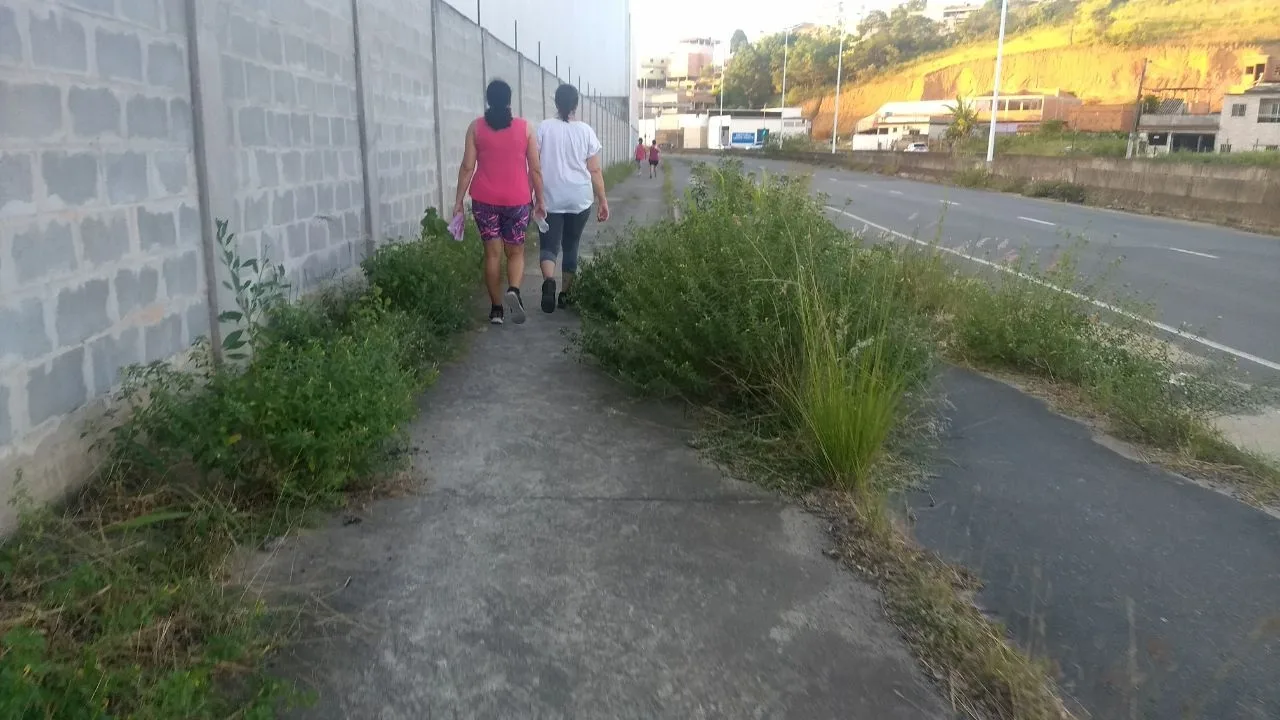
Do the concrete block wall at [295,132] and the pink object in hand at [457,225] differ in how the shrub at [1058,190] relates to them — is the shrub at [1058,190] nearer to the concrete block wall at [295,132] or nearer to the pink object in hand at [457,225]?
the pink object in hand at [457,225]

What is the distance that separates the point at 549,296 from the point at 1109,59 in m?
107

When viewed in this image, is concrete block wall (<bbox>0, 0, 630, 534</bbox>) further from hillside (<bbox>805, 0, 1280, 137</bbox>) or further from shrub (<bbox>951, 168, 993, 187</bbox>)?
hillside (<bbox>805, 0, 1280, 137</bbox>)

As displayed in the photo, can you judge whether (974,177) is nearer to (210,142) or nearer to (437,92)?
(437,92)

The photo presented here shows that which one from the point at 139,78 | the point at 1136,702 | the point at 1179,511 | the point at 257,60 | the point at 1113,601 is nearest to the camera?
the point at 1136,702

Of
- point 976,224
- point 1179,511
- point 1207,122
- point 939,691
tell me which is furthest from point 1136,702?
point 1207,122

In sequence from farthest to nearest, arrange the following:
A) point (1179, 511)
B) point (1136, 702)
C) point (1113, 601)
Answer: point (1179, 511)
point (1113, 601)
point (1136, 702)

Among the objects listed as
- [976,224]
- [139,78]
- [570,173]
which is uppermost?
[139,78]

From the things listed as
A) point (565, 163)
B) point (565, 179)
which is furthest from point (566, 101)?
point (565, 179)

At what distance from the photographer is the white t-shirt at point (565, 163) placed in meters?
7.63

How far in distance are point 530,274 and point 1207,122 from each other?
245 feet

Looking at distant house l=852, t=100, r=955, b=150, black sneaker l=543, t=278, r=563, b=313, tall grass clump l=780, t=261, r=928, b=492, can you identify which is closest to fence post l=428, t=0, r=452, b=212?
black sneaker l=543, t=278, r=563, b=313

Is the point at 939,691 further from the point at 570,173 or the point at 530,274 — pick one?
the point at 530,274

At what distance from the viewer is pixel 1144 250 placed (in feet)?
48.6

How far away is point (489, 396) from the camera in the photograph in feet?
17.9
